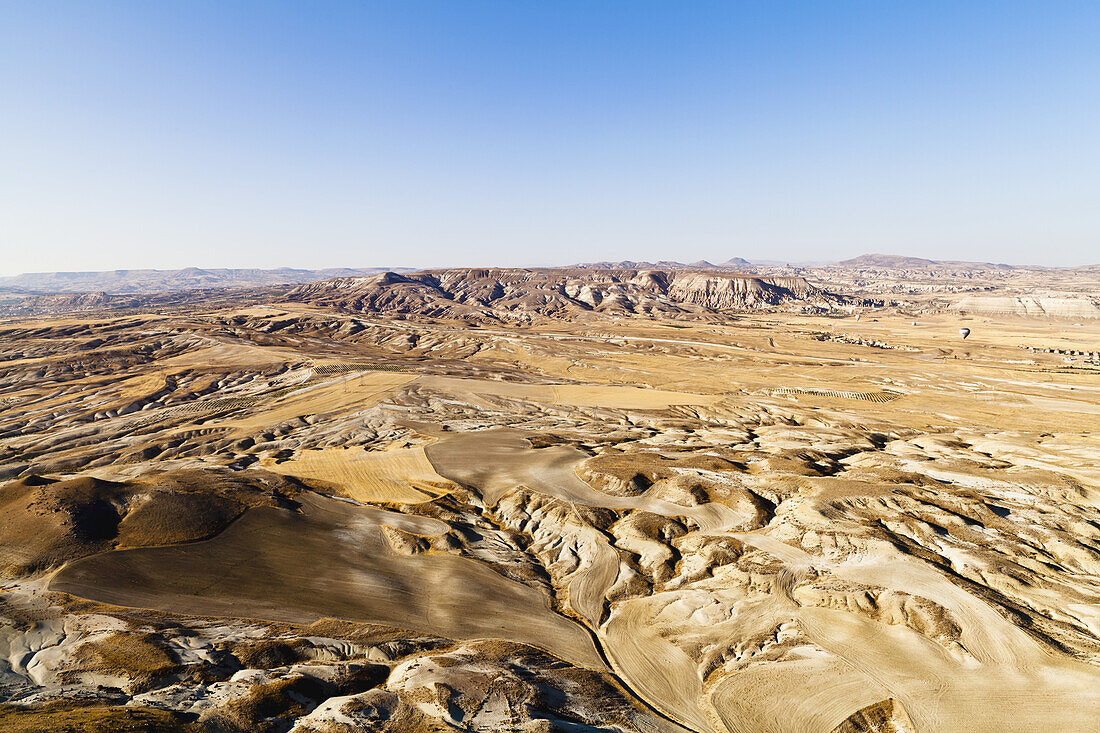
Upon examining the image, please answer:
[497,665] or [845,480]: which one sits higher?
[845,480]

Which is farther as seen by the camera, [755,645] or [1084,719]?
[755,645]

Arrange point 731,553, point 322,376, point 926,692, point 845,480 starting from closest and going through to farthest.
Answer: point 926,692 < point 731,553 < point 845,480 < point 322,376

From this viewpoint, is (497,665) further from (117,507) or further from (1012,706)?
(117,507)

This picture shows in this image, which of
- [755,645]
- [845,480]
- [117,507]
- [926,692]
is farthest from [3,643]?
[845,480]

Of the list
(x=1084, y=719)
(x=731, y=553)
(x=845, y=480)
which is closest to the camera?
(x=1084, y=719)

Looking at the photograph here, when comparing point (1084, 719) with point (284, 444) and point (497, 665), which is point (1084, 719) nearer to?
point (497, 665)

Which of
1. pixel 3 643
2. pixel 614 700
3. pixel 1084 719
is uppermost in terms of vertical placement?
pixel 3 643
